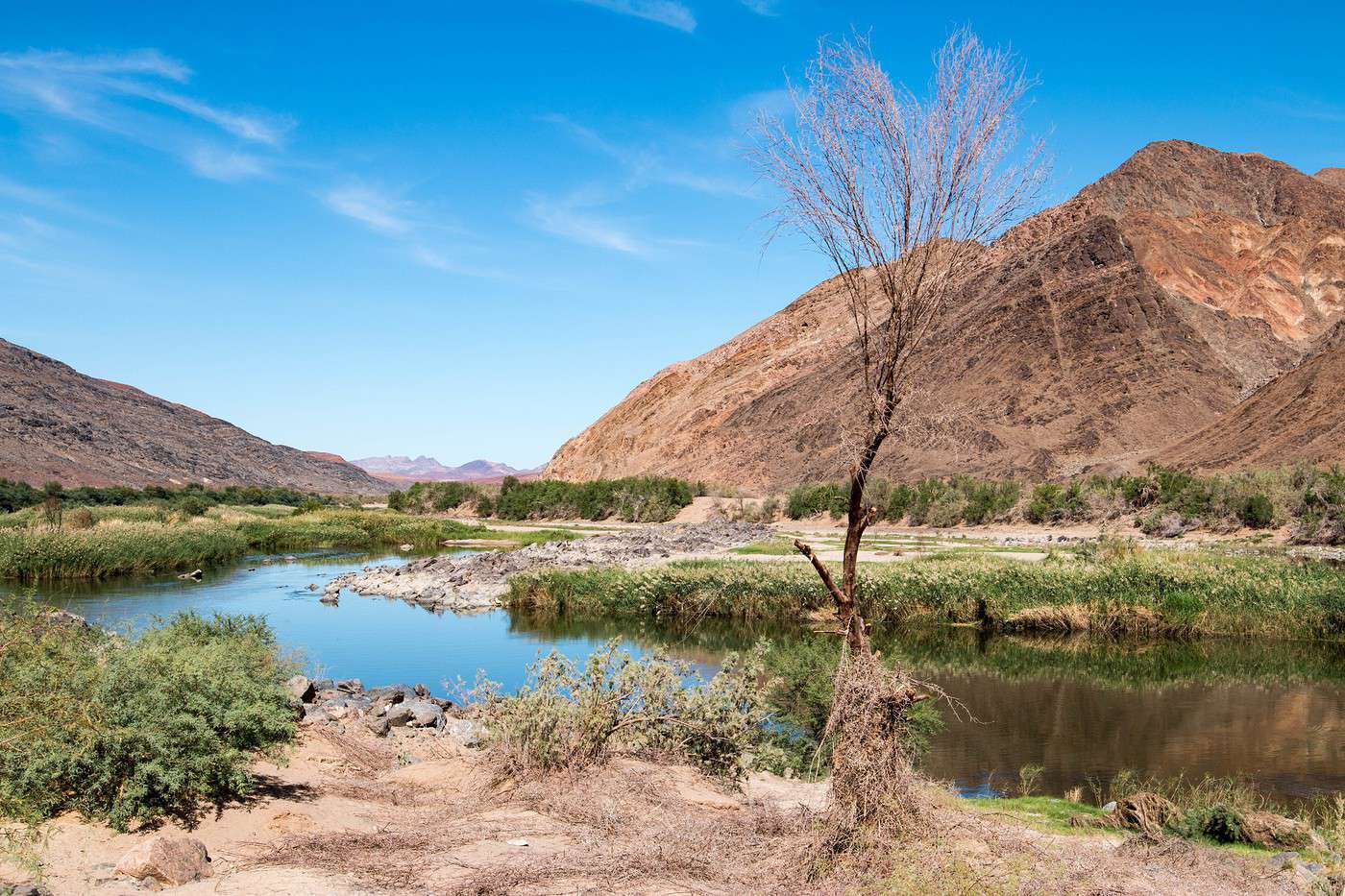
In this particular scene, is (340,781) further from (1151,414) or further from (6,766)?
(1151,414)

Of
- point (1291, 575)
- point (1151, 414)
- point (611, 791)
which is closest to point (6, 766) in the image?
point (611, 791)

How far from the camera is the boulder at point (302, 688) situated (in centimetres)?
1158

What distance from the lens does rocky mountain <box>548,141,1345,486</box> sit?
6388cm

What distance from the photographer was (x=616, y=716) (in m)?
8.73

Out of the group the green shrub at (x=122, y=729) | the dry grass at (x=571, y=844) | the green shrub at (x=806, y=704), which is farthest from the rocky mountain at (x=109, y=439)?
the dry grass at (x=571, y=844)

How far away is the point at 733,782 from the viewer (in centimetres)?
884

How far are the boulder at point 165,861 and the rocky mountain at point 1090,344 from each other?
49384 mm

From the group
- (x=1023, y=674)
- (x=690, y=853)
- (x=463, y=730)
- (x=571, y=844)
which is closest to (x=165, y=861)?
(x=571, y=844)

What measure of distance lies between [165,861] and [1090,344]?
69.8 metres

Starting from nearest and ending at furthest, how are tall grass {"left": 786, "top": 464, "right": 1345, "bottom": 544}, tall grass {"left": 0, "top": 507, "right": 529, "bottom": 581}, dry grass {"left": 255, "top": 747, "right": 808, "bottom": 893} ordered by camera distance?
dry grass {"left": 255, "top": 747, "right": 808, "bottom": 893} → tall grass {"left": 0, "top": 507, "right": 529, "bottom": 581} → tall grass {"left": 786, "top": 464, "right": 1345, "bottom": 544}

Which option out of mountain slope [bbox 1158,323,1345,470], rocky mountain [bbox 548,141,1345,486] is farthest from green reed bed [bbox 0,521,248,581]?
mountain slope [bbox 1158,323,1345,470]

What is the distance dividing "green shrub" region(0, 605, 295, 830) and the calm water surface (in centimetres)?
405

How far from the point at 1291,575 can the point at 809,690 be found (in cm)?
1566

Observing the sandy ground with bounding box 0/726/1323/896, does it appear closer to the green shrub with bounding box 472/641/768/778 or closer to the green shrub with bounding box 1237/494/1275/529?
the green shrub with bounding box 472/641/768/778
